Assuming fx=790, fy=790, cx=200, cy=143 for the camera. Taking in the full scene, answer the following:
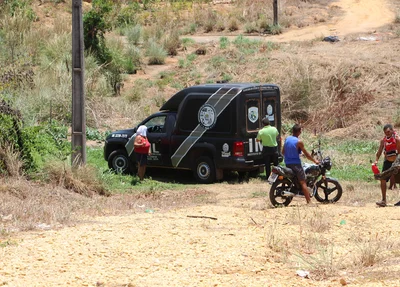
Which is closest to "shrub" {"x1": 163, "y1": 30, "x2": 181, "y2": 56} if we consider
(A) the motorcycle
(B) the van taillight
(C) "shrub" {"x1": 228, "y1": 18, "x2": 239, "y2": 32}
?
(C) "shrub" {"x1": 228, "y1": 18, "x2": 239, "y2": 32}

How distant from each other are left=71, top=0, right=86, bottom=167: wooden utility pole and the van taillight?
10.7 feet

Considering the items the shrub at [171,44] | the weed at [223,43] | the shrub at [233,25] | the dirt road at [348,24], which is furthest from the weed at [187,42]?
the shrub at [233,25]

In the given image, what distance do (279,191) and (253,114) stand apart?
4250 mm

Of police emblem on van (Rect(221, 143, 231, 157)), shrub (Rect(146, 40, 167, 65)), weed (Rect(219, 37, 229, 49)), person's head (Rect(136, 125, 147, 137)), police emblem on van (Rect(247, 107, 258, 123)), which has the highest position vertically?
weed (Rect(219, 37, 229, 49))

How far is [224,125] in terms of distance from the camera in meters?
17.1

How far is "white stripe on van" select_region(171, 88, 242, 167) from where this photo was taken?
55.8 ft

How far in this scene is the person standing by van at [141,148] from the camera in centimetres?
1739

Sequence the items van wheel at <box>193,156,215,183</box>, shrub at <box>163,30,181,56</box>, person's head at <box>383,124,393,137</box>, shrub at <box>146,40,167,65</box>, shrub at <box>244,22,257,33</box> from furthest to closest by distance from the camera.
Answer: shrub at <box>244,22,257,33</box>
shrub at <box>163,30,181,56</box>
shrub at <box>146,40,167,65</box>
van wheel at <box>193,156,215,183</box>
person's head at <box>383,124,393,137</box>

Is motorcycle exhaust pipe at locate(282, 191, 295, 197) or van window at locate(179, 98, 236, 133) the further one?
van window at locate(179, 98, 236, 133)

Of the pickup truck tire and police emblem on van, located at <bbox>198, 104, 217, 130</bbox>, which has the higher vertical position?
police emblem on van, located at <bbox>198, 104, 217, 130</bbox>

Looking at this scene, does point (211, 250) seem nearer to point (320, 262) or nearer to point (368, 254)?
point (320, 262)

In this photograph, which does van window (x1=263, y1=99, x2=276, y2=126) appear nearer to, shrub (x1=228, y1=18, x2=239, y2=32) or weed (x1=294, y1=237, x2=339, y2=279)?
weed (x1=294, y1=237, x2=339, y2=279)

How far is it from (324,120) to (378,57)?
562 centimetres

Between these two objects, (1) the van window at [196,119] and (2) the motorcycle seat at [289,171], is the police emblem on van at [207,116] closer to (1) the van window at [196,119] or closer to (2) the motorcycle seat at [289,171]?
(1) the van window at [196,119]
